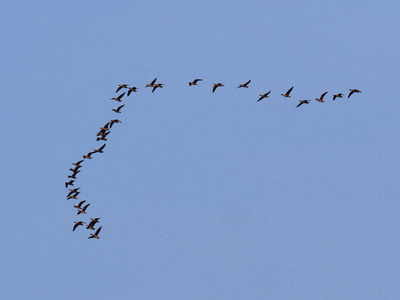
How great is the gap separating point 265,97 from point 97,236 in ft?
122

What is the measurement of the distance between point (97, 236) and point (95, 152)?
49.0 feet

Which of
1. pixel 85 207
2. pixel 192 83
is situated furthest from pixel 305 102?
pixel 85 207

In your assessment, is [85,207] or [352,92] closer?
[352,92]

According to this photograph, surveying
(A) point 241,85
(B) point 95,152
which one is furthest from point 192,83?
(B) point 95,152

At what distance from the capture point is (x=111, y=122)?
636 feet

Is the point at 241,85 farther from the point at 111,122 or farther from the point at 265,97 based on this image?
the point at 111,122

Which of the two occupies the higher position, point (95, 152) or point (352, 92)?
point (352, 92)

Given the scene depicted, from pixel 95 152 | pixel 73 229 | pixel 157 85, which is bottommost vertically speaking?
pixel 73 229

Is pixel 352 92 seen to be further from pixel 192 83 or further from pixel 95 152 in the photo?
pixel 95 152

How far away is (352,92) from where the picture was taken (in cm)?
17950

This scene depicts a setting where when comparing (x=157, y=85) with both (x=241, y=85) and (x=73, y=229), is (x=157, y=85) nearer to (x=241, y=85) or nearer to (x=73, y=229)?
(x=241, y=85)

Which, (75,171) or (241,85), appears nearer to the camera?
(241,85)

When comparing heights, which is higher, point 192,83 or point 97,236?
point 192,83

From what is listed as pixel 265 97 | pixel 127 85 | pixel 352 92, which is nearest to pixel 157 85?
pixel 127 85
